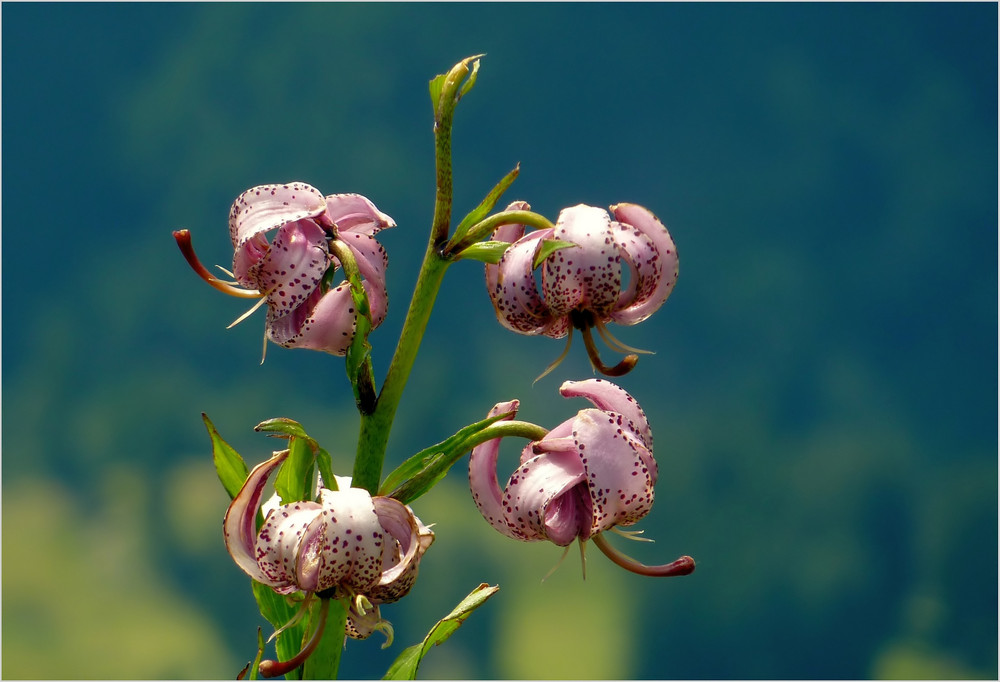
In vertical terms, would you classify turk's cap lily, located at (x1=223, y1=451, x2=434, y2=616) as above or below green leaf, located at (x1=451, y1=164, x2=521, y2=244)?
below

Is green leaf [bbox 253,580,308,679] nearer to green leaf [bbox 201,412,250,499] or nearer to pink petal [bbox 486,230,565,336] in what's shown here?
green leaf [bbox 201,412,250,499]

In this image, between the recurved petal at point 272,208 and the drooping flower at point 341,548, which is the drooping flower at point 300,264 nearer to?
the recurved petal at point 272,208

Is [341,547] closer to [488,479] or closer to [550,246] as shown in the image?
[488,479]

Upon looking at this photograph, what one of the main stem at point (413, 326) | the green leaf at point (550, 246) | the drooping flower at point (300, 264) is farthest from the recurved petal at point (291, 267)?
the green leaf at point (550, 246)

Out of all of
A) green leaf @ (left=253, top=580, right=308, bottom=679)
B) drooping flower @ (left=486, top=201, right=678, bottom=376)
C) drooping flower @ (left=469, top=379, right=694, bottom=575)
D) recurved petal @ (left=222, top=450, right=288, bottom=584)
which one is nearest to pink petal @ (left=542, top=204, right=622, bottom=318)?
drooping flower @ (left=486, top=201, right=678, bottom=376)

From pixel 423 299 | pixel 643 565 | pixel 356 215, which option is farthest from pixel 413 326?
pixel 643 565

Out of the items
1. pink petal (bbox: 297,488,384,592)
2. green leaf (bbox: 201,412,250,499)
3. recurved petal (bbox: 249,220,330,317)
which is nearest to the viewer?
pink petal (bbox: 297,488,384,592)

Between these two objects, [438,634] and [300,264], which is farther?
[438,634]

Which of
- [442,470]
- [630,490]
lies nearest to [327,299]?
[442,470]
